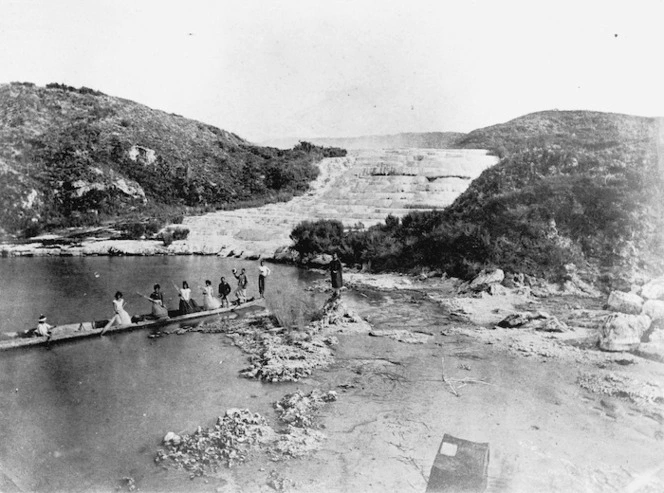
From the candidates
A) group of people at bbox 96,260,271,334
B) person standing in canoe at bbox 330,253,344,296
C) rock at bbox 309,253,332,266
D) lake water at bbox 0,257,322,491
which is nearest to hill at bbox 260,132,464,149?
rock at bbox 309,253,332,266

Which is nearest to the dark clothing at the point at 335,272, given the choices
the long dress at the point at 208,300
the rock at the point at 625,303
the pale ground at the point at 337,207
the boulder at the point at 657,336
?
the long dress at the point at 208,300

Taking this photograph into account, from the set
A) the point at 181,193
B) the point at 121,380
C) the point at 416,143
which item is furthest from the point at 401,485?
the point at 416,143

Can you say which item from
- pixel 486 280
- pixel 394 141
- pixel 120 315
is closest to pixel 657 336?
pixel 486 280

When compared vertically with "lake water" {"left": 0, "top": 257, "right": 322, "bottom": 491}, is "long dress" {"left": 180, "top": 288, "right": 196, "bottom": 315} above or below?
above

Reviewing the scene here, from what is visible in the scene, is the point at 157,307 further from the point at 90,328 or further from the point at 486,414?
the point at 486,414

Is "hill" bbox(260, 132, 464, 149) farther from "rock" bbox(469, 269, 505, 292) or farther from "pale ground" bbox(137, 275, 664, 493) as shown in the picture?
"pale ground" bbox(137, 275, 664, 493)

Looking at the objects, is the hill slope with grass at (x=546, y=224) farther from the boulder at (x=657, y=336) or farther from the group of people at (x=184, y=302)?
the group of people at (x=184, y=302)
